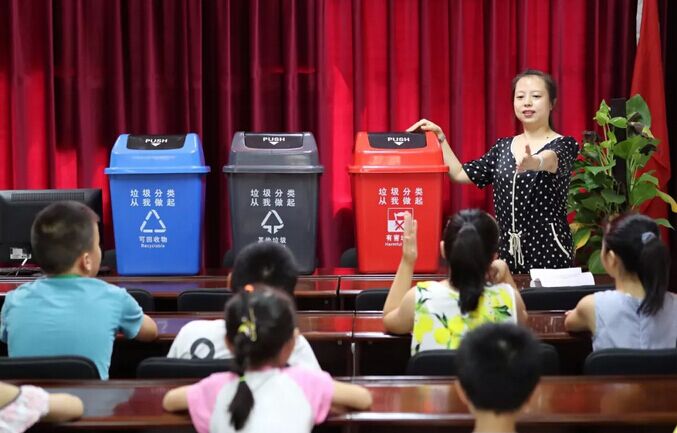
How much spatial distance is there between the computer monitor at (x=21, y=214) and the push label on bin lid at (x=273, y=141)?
29.5 inches

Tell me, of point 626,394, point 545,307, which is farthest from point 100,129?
point 626,394

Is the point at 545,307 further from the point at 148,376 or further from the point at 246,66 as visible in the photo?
the point at 246,66

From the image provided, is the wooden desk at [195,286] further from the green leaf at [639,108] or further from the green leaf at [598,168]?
the green leaf at [639,108]

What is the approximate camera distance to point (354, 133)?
200 inches

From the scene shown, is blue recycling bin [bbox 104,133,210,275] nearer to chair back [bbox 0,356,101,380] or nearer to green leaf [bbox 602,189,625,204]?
chair back [bbox 0,356,101,380]

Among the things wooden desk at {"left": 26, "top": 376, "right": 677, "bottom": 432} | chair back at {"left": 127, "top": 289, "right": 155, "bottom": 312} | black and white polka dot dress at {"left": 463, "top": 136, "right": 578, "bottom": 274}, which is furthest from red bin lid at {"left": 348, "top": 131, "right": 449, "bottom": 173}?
wooden desk at {"left": 26, "top": 376, "right": 677, "bottom": 432}

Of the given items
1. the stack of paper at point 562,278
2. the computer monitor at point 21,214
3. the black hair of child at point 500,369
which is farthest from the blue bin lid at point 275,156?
the black hair of child at point 500,369

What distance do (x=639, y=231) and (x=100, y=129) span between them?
3.50 metres

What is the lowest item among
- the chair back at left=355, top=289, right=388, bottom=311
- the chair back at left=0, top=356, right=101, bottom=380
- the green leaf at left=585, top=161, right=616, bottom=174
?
the chair back at left=355, top=289, right=388, bottom=311

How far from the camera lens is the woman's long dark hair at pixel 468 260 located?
242 centimetres

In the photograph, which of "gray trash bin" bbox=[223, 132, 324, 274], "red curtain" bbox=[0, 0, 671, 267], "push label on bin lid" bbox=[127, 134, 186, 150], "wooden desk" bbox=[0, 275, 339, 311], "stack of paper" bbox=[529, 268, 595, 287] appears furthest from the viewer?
"red curtain" bbox=[0, 0, 671, 267]

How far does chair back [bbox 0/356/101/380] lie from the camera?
2.17 metres

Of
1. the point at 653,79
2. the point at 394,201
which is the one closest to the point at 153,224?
the point at 394,201

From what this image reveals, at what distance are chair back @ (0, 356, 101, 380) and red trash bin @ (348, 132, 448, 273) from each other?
74.2 inches
